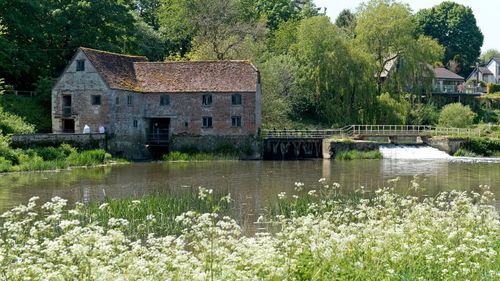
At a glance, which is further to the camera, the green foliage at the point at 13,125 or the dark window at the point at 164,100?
the dark window at the point at 164,100

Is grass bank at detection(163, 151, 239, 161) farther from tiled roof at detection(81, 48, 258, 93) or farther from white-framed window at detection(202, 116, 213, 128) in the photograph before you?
tiled roof at detection(81, 48, 258, 93)

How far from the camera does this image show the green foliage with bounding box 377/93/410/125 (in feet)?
200

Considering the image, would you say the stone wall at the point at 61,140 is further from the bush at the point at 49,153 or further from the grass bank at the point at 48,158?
the bush at the point at 49,153

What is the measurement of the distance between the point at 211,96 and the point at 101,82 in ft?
27.4

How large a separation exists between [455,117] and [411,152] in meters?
11.2

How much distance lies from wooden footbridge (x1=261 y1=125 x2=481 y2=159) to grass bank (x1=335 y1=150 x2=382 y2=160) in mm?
3056

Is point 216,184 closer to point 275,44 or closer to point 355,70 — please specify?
point 355,70

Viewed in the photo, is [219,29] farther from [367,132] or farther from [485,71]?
[485,71]

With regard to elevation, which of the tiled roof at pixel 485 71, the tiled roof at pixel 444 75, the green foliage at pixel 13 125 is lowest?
the green foliage at pixel 13 125

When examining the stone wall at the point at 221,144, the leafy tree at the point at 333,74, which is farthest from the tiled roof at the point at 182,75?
the leafy tree at the point at 333,74

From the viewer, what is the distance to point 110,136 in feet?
162

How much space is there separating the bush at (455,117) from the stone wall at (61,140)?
31511 mm

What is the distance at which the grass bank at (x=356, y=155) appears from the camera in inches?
2062

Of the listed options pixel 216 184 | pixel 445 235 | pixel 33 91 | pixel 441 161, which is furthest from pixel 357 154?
pixel 445 235
